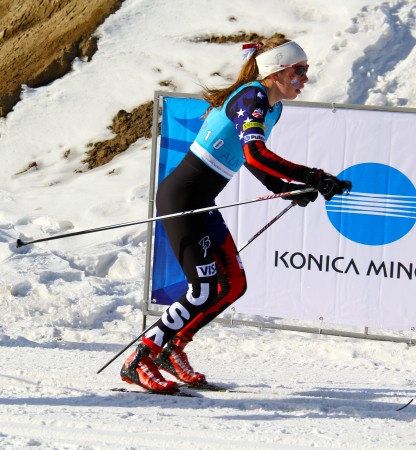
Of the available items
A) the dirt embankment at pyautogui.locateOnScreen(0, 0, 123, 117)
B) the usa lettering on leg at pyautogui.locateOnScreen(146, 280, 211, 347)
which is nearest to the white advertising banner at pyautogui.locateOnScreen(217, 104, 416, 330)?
the usa lettering on leg at pyautogui.locateOnScreen(146, 280, 211, 347)

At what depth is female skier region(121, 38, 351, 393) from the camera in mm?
4895

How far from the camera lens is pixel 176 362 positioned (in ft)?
17.3

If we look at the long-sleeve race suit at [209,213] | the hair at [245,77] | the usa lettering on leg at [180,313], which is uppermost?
the hair at [245,77]

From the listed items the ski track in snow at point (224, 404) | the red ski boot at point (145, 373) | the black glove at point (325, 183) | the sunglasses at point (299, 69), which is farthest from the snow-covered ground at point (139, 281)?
the sunglasses at point (299, 69)

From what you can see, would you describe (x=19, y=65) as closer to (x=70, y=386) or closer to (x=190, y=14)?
(x=190, y=14)

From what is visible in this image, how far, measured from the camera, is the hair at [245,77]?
4953 millimetres

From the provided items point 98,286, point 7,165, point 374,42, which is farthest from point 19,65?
point 98,286

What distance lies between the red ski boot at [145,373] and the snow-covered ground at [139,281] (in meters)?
0.13

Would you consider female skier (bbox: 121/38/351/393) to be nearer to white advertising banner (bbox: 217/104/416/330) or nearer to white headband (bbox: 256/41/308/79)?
white headband (bbox: 256/41/308/79)

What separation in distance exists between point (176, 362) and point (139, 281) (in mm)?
2801

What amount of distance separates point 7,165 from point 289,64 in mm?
7642

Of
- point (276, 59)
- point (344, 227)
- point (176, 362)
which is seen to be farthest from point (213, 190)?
point (344, 227)

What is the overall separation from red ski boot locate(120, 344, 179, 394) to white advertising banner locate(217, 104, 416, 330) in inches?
71.0

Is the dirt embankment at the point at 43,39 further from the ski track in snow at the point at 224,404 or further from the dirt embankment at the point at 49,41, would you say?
the ski track in snow at the point at 224,404
